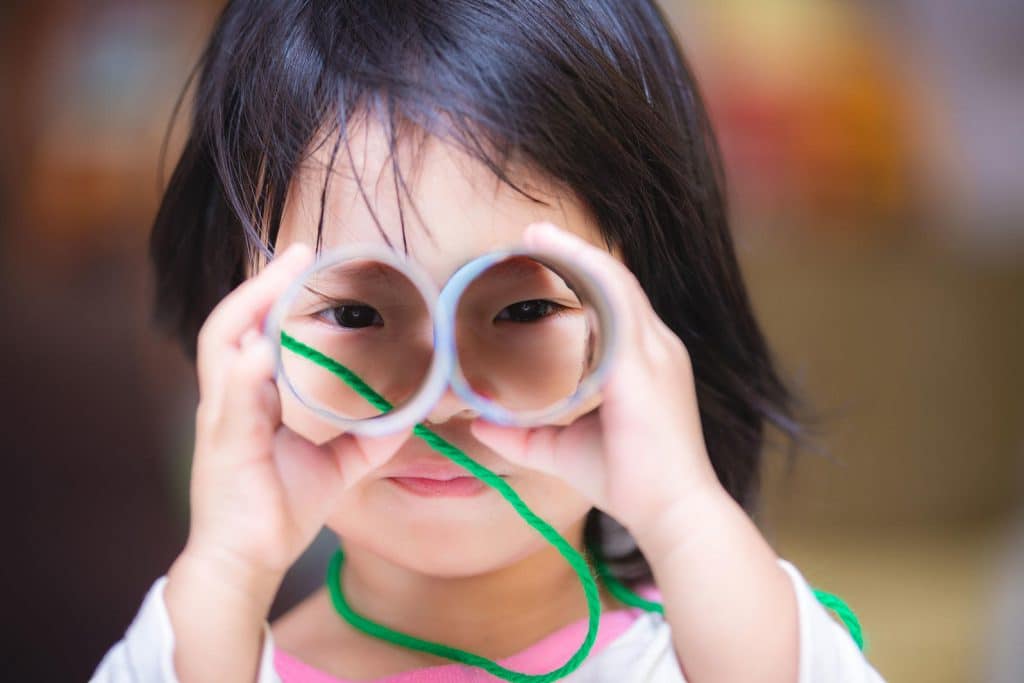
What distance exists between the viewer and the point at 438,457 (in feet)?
2.39

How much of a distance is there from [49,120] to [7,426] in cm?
43

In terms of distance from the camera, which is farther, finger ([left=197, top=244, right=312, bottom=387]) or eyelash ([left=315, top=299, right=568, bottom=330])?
eyelash ([left=315, top=299, right=568, bottom=330])

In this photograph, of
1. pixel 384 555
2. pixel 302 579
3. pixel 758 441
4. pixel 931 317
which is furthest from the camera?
pixel 931 317

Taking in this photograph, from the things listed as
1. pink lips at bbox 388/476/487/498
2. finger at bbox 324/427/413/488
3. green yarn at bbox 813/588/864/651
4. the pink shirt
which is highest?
finger at bbox 324/427/413/488

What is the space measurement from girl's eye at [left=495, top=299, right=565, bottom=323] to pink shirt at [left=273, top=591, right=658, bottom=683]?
0.81ft

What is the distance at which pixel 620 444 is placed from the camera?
65cm

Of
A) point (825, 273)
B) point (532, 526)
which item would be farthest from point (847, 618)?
point (825, 273)

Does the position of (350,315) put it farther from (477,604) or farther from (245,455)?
(477,604)

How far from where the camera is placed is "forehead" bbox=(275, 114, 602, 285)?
0.68 metres

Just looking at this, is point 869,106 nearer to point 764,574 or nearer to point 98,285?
point 98,285

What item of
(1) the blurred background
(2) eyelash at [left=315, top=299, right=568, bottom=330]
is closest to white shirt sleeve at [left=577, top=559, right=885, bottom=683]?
(2) eyelash at [left=315, top=299, right=568, bottom=330]

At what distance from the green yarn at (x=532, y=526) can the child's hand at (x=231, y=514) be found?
0.03 metres

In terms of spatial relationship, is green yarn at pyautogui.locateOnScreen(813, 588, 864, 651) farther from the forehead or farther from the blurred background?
the blurred background

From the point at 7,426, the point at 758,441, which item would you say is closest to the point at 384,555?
the point at 758,441
